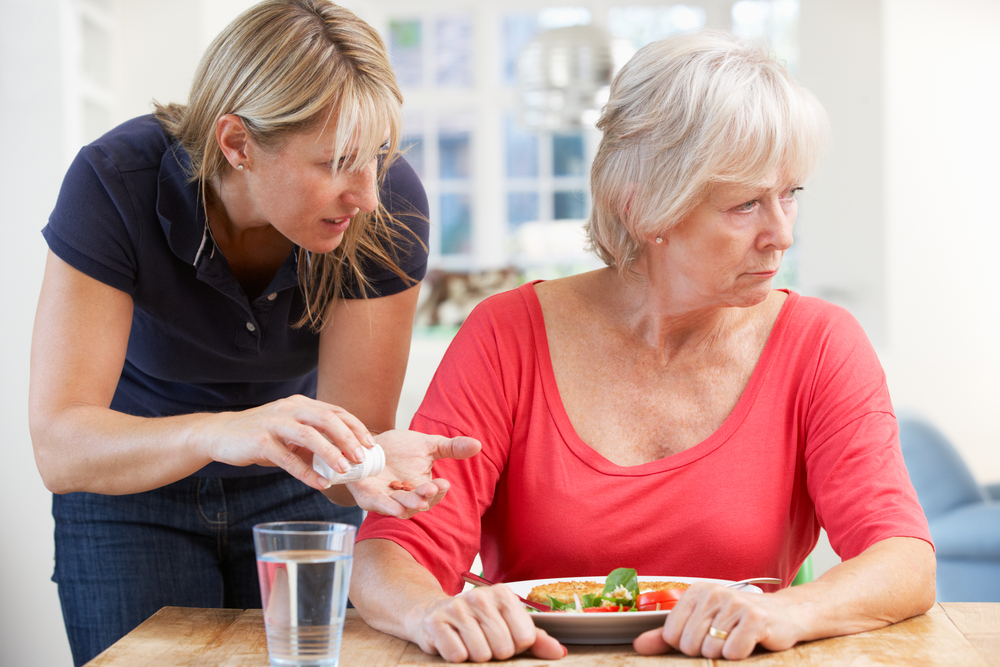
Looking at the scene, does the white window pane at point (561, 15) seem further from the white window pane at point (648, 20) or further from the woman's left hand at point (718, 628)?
the woman's left hand at point (718, 628)

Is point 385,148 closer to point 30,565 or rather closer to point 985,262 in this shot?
point 30,565

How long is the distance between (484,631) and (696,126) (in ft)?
2.17

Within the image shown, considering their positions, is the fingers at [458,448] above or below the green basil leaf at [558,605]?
above

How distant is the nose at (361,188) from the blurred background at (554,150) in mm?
246

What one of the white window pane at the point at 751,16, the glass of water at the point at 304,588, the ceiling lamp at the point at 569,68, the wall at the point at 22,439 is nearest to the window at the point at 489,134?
the white window pane at the point at 751,16

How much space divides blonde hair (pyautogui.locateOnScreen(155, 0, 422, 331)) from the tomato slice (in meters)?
0.59

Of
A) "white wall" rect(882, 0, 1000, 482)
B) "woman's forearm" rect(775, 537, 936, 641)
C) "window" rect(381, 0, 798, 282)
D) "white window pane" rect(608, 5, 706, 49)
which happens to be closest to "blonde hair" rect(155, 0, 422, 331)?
"woman's forearm" rect(775, 537, 936, 641)

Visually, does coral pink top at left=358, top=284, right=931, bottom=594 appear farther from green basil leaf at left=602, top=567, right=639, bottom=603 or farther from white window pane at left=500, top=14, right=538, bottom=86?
white window pane at left=500, top=14, right=538, bottom=86

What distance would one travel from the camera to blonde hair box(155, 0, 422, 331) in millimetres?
1055

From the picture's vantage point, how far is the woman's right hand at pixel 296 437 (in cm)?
83

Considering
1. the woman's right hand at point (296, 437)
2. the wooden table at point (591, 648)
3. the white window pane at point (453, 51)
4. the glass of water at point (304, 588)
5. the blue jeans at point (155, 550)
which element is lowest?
the blue jeans at point (155, 550)

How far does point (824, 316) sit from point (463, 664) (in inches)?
27.2

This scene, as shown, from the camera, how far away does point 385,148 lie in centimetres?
115

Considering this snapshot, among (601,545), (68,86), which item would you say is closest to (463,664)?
(601,545)
